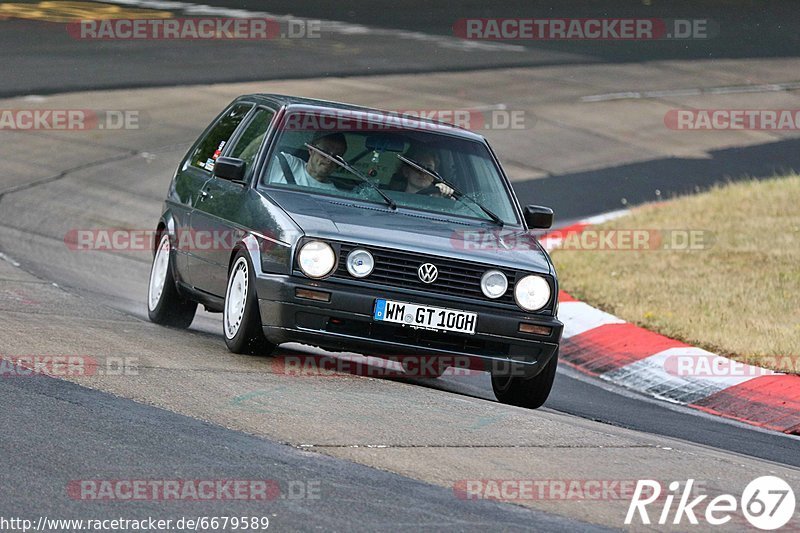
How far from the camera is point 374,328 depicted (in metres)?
7.77

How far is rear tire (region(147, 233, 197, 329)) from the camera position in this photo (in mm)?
9773

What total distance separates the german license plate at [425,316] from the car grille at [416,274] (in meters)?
0.10

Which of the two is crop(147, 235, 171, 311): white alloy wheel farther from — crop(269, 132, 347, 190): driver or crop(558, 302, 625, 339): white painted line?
crop(558, 302, 625, 339): white painted line

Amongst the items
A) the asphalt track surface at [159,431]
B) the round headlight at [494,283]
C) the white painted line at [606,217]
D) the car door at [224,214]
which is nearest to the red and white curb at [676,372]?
the asphalt track surface at [159,431]

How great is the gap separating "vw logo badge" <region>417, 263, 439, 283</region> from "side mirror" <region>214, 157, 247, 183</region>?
4.93ft

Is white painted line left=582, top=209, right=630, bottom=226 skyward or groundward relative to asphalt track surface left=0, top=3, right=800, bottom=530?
skyward

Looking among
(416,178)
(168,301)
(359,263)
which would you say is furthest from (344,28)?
(359,263)

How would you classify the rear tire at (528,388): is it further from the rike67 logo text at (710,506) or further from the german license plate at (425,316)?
the rike67 logo text at (710,506)

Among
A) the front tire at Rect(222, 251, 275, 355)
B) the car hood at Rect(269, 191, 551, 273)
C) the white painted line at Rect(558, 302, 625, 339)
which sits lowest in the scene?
the white painted line at Rect(558, 302, 625, 339)

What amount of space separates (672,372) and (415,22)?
2091 centimetres

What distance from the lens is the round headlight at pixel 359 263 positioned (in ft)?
25.3

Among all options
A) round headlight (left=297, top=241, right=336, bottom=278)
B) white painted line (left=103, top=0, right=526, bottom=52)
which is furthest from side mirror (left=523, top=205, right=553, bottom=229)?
white painted line (left=103, top=0, right=526, bottom=52)

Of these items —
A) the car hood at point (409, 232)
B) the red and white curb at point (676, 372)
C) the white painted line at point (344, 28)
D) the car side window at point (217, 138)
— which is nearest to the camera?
the car hood at point (409, 232)

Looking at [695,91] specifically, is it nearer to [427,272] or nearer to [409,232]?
[409,232]
